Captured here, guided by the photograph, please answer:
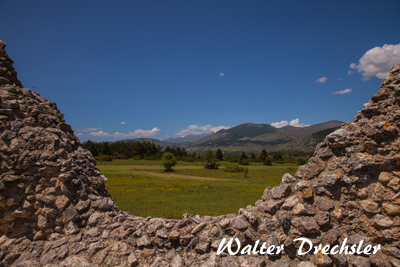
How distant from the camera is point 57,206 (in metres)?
6.48

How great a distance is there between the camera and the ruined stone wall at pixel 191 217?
16.4ft

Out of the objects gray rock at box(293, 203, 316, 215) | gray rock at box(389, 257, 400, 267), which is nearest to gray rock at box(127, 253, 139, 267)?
gray rock at box(293, 203, 316, 215)

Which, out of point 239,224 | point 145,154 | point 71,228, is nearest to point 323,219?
point 239,224

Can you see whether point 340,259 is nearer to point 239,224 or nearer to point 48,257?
point 239,224

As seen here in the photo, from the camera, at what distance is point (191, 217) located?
6520 millimetres

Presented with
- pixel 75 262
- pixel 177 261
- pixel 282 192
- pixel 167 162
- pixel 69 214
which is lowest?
pixel 167 162

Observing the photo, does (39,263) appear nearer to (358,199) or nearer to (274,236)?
(274,236)

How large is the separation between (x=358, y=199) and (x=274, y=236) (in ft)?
7.50

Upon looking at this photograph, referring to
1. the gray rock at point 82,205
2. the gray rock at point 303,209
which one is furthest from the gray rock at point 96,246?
the gray rock at point 303,209

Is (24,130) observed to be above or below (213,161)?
above

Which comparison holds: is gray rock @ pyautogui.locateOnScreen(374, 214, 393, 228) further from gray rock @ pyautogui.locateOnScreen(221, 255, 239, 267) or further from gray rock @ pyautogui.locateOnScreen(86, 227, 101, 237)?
gray rock @ pyautogui.locateOnScreen(86, 227, 101, 237)

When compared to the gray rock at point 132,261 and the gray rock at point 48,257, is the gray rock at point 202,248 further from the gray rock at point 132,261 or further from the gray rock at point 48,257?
the gray rock at point 48,257

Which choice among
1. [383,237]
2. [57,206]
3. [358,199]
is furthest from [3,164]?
[383,237]

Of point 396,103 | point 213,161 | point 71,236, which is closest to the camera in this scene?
point 396,103
